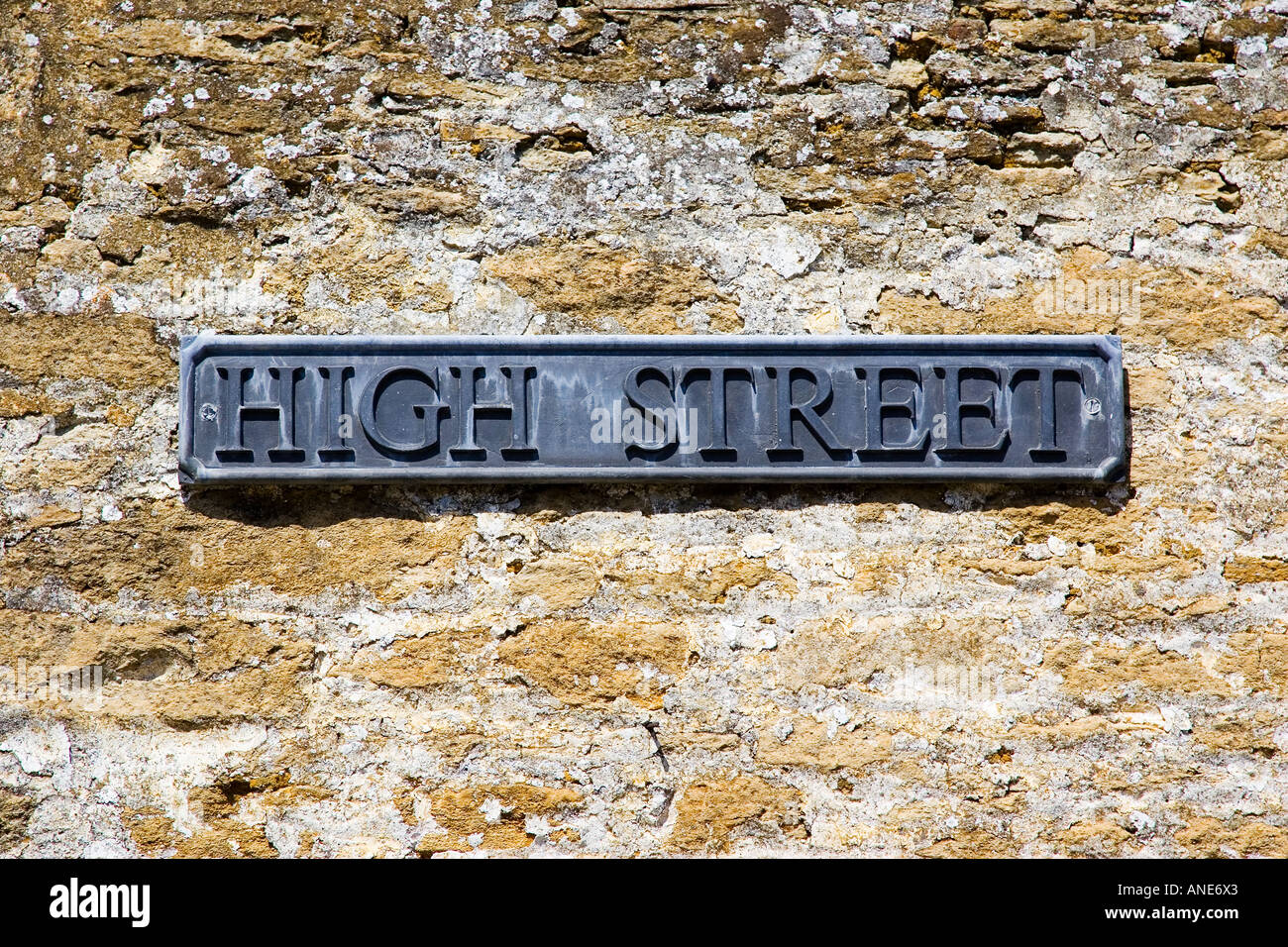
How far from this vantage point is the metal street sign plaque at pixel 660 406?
85.3 inches

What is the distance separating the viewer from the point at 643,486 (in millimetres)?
2223

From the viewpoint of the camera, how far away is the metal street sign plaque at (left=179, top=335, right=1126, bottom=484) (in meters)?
2.17

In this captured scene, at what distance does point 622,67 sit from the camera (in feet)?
7.49

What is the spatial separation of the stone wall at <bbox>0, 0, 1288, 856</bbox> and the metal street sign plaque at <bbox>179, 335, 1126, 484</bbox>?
8cm

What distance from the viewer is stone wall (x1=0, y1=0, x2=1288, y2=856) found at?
84.4 inches

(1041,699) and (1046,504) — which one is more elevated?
(1046,504)

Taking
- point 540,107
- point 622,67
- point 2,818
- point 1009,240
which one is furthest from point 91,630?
point 1009,240

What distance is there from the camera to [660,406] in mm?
2189

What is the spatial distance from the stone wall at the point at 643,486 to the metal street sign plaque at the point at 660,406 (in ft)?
0.25

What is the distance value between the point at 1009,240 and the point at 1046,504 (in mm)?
606

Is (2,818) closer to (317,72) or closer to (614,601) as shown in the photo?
(614,601)

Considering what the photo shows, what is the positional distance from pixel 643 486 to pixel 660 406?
0.61 feet

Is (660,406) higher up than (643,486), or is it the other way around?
(660,406)

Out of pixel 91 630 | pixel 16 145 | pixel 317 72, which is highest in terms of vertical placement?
pixel 317 72
